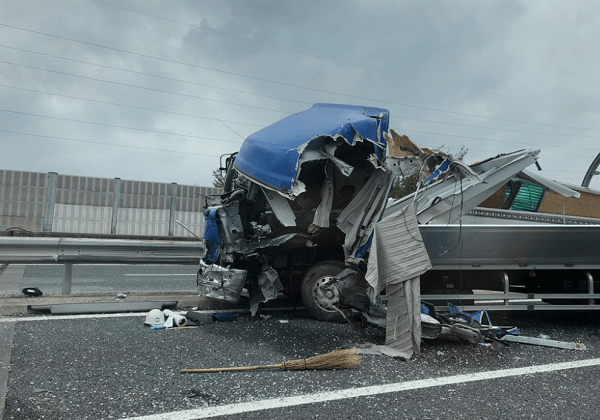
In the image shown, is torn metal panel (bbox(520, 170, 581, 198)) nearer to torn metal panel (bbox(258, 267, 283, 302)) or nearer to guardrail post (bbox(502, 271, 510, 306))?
guardrail post (bbox(502, 271, 510, 306))

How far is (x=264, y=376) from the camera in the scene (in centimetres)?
377

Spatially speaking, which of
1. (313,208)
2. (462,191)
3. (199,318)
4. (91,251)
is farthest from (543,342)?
(91,251)

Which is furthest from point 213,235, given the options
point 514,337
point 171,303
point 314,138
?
point 514,337

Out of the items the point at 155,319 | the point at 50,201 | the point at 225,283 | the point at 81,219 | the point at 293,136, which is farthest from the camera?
the point at 81,219

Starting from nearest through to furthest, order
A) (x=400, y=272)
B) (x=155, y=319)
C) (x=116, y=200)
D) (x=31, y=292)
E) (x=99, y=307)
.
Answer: (x=400, y=272) → (x=155, y=319) → (x=99, y=307) → (x=31, y=292) → (x=116, y=200)

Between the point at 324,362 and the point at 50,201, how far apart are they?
48.5ft

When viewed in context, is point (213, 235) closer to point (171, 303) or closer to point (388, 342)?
point (171, 303)

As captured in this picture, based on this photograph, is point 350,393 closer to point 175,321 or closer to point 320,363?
point 320,363

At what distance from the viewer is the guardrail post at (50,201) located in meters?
15.9

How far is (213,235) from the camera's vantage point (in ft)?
18.6

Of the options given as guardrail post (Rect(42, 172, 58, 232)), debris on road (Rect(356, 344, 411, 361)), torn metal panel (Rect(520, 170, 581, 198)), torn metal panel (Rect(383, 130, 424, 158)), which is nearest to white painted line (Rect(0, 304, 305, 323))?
debris on road (Rect(356, 344, 411, 361))

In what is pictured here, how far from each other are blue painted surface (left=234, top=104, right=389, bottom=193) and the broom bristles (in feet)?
5.47

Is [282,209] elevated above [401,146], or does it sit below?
below

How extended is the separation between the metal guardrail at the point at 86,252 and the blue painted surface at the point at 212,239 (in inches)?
25.7
